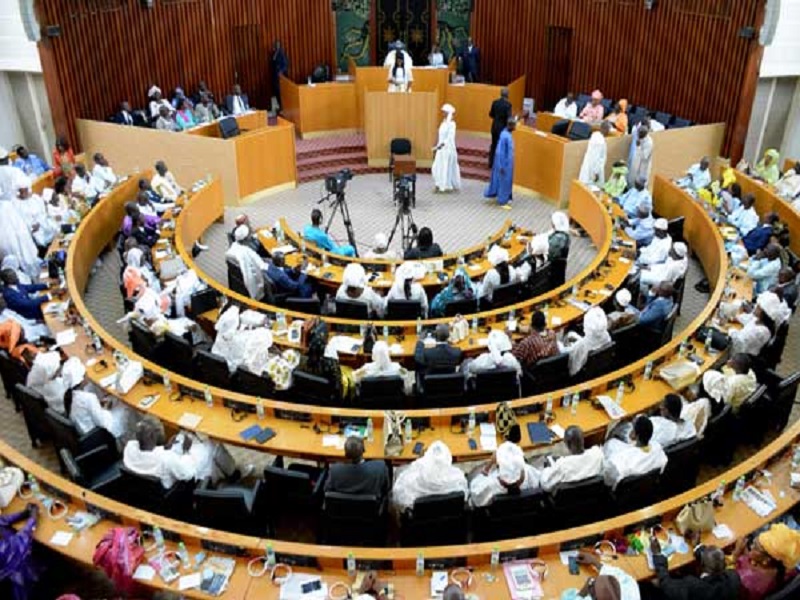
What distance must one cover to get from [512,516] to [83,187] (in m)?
10.0

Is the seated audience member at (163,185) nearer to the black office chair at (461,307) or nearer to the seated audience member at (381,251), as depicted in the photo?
the seated audience member at (381,251)

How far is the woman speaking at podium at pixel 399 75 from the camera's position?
17.1 meters

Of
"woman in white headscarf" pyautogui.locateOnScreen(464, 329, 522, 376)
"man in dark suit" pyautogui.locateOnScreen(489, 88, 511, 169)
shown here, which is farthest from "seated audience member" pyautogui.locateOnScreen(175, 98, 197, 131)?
"woman in white headscarf" pyautogui.locateOnScreen(464, 329, 522, 376)

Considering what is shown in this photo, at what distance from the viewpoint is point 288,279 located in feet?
34.0

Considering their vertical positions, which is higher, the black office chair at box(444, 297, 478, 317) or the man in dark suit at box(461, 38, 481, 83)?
the man in dark suit at box(461, 38, 481, 83)

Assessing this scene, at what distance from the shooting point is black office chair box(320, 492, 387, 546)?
633 centimetres

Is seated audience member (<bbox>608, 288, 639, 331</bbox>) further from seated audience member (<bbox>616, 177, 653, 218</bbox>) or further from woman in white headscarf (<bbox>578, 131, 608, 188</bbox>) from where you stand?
woman in white headscarf (<bbox>578, 131, 608, 188</bbox>)

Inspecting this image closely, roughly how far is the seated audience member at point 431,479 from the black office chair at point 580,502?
2.63 feet

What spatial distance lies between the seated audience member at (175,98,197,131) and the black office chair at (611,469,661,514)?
12685 millimetres

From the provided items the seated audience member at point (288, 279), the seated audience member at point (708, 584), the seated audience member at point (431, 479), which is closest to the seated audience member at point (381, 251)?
the seated audience member at point (288, 279)

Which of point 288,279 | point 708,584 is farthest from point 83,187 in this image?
point 708,584

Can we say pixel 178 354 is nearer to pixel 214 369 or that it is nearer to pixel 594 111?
pixel 214 369

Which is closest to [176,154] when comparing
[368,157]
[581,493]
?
[368,157]

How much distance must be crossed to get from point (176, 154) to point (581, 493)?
1112 cm
